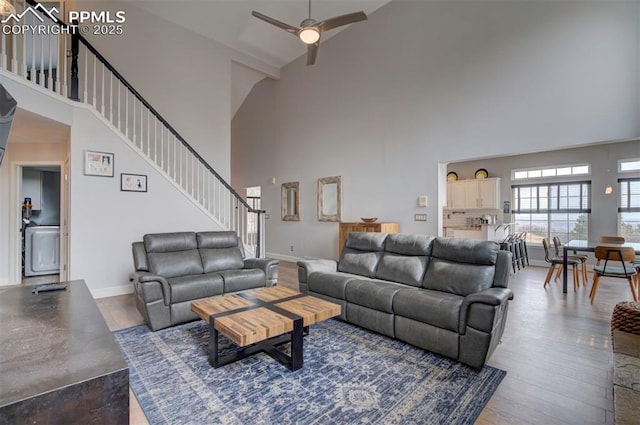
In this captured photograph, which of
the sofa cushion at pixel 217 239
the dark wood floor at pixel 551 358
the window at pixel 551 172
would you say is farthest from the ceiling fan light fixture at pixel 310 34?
the window at pixel 551 172

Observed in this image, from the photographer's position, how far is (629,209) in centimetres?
616

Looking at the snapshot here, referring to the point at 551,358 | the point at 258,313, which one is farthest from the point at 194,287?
the point at 551,358

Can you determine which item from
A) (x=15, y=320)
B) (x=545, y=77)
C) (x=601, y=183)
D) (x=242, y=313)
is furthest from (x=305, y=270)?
(x=601, y=183)

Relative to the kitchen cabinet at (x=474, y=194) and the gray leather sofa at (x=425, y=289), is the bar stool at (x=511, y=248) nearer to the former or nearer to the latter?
the kitchen cabinet at (x=474, y=194)

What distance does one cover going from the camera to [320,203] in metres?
7.20

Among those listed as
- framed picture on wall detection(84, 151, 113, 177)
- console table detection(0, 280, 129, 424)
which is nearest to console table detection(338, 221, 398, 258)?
framed picture on wall detection(84, 151, 113, 177)

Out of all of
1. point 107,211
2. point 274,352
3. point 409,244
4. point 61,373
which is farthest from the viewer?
point 107,211

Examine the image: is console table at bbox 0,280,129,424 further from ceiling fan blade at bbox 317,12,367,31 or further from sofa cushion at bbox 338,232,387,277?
ceiling fan blade at bbox 317,12,367,31

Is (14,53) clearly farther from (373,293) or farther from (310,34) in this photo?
(373,293)

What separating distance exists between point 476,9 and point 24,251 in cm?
880

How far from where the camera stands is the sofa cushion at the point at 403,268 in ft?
10.8

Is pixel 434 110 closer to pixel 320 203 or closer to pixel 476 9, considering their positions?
pixel 476 9

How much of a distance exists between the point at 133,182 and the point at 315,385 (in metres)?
4.14

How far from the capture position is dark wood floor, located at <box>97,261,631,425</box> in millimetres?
1880
